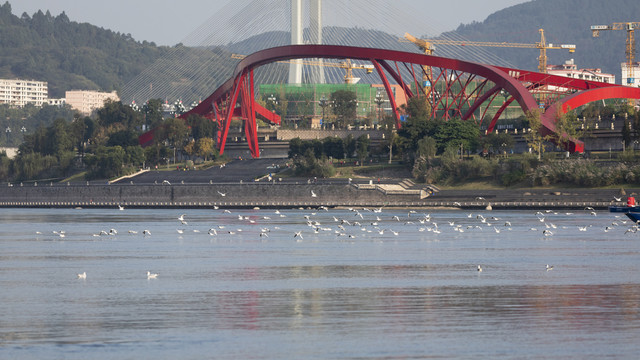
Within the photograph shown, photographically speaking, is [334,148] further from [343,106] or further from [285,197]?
[343,106]

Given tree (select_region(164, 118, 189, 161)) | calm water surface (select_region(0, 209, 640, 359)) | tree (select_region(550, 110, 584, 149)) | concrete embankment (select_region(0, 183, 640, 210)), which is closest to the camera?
calm water surface (select_region(0, 209, 640, 359))

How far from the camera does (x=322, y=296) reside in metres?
38.8

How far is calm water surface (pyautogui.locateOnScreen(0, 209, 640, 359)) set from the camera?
2841 cm

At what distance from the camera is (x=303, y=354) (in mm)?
27344

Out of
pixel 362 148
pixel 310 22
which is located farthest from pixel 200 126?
pixel 310 22

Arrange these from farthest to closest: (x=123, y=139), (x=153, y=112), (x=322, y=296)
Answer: (x=153, y=112), (x=123, y=139), (x=322, y=296)

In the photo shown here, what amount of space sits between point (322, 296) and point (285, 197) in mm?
81750

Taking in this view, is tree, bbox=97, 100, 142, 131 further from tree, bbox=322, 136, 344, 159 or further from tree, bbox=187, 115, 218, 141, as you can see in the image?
tree, bbox=322, 136, 344, 159

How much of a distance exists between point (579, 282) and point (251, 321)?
15.8m

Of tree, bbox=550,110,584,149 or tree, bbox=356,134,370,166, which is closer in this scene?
tree, bbox=550,110,584,149

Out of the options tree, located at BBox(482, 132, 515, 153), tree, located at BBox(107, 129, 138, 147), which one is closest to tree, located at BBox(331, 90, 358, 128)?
tree, located at BBox(107, 129, 138, 147)

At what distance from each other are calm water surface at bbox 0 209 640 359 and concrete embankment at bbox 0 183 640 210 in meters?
33.6

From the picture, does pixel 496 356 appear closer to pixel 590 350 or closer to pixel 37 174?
pixel 590 350

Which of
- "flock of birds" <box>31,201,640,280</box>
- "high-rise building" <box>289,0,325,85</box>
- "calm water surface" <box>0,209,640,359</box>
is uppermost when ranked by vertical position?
"high-rise building" <box>289,0,325,85</box>
